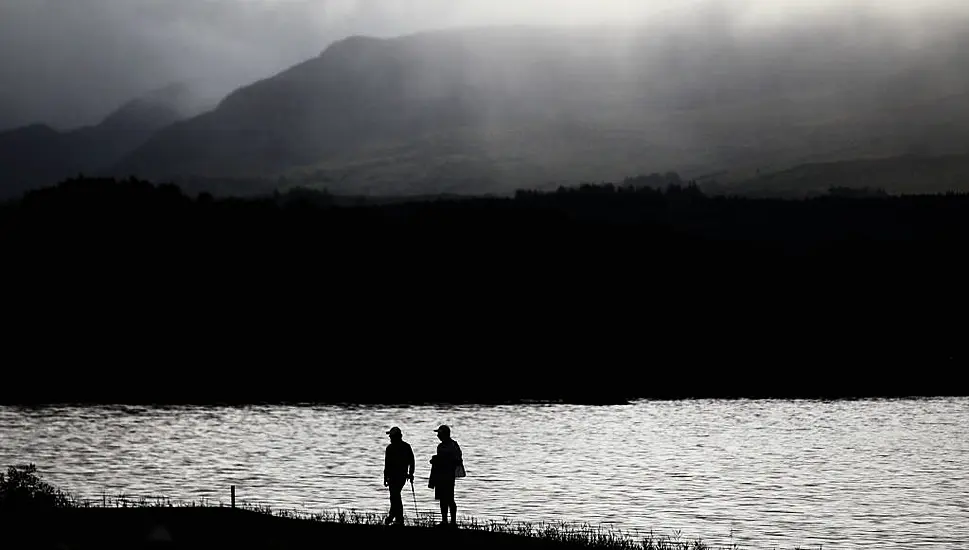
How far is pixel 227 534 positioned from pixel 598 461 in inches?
2423

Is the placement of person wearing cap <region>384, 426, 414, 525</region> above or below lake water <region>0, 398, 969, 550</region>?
above

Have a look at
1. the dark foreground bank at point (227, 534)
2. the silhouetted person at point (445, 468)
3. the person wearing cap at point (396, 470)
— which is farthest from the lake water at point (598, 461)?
the person wearing cap at point (396, 470)

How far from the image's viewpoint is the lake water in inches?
2574

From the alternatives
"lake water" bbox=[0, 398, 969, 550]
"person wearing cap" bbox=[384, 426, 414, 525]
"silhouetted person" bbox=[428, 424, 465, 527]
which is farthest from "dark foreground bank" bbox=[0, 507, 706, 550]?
"lake water" bbox=[0, 398, 969, 550]

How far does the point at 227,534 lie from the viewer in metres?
36.5

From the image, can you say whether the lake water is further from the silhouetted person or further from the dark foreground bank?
the silhouetted person

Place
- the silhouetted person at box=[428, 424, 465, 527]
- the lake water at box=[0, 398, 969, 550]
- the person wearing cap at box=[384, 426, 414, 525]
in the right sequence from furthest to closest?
the lake water at box=[0, 398, 969, 550]
the person wearing cap at box=[384, 426, 414, 525]
the silhouetted person at box=[428, 424, 465, 527]

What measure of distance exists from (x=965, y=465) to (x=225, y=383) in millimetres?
106222

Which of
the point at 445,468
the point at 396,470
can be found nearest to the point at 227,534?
the point at 396,470

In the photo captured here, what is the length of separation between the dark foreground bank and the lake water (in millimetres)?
19107

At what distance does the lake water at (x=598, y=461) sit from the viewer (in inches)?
2574

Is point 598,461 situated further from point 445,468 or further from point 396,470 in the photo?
point 396,470

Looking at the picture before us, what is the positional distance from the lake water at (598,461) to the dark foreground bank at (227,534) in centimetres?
1911

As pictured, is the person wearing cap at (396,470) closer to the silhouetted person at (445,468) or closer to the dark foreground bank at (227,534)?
the dark foreground bank at (227,534)
